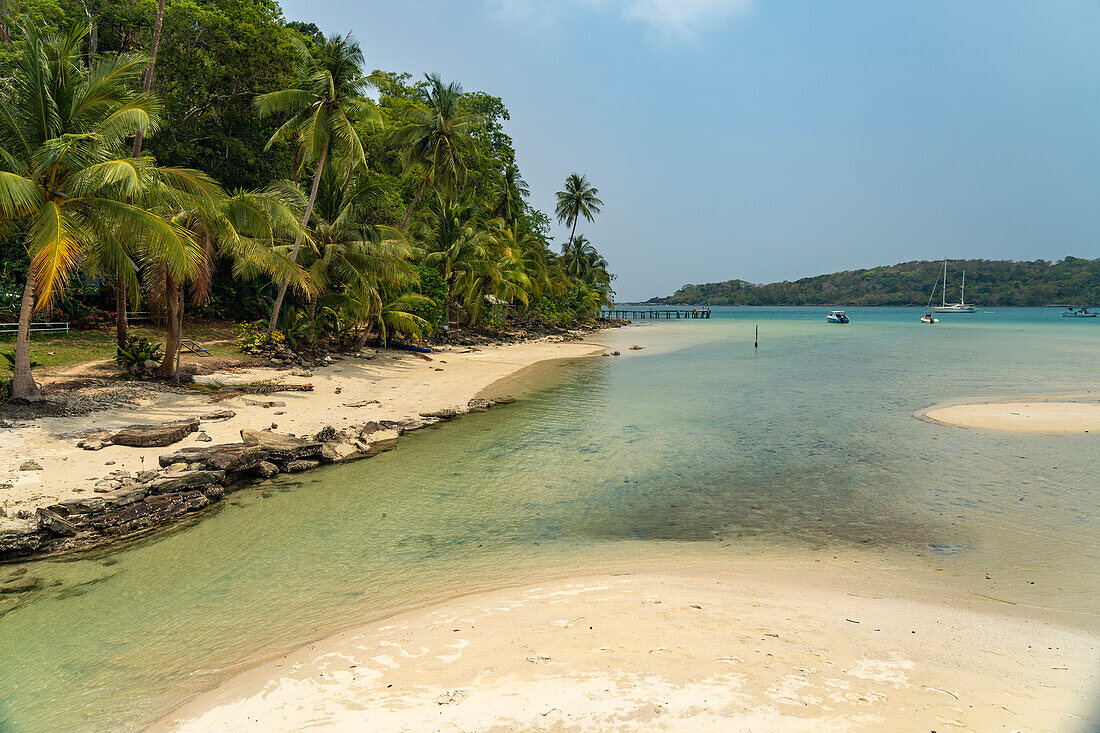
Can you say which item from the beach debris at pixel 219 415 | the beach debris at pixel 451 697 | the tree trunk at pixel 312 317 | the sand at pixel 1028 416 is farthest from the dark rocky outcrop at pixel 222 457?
the sand at pixel 1028 416

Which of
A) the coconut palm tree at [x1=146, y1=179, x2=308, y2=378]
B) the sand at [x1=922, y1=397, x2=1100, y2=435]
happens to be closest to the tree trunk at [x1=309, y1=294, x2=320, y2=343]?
the coconut palm tree at [x1=146, y1=179, x2=308, y2=378]

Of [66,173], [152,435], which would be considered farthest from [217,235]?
[152,435]

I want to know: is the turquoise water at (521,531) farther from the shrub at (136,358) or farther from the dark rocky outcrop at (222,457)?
the shrub at (136,358)

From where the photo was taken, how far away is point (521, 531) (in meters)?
8.05

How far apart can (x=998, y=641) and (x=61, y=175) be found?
51.0 feet

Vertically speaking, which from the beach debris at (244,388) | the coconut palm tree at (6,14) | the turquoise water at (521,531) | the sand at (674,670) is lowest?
the turquoise water at (521,531)

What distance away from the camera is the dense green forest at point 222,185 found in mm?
10531

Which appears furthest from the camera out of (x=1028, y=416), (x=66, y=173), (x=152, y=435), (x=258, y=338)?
(x=258, y=338)

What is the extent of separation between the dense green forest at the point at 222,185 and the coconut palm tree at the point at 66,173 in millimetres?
37

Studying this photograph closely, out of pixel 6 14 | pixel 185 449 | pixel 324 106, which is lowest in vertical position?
pixel 185 449

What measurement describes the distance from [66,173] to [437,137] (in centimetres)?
1997

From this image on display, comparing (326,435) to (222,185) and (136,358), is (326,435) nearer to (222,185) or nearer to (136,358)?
(136,358)

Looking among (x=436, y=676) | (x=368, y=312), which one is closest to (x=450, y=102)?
(x=368, y=312)

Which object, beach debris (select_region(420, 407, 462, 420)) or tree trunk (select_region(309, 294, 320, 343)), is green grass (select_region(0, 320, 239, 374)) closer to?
tree trunk (select_region(309, 294, 320, 343))
